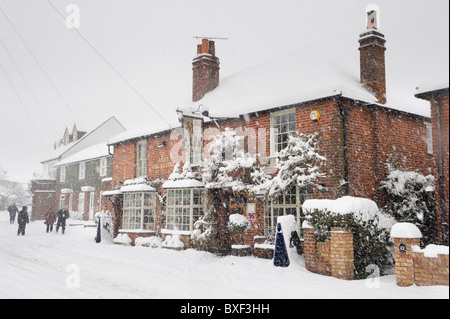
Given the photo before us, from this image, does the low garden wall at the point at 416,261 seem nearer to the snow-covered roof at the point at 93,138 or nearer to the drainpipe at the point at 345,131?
the drainpipe at the point at 345,131

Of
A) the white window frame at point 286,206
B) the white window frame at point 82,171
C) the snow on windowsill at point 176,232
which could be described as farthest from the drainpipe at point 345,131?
the white window frame at point 82,171

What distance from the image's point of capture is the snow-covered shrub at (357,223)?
9.91m

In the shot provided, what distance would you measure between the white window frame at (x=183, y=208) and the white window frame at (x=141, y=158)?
9.86ft

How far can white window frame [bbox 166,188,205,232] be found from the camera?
16.0 m

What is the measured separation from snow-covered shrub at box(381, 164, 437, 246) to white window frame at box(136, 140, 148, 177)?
10.7m

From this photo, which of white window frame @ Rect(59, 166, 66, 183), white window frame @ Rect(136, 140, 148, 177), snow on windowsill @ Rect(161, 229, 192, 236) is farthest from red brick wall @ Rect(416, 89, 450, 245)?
white window frame @ Rect(59, 166, 66, 183)

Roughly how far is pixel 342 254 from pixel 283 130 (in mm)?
5479

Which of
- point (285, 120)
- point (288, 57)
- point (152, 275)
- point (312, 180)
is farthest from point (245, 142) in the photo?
point (152, 275)

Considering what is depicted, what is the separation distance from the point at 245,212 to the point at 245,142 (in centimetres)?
250

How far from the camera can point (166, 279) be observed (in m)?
10.3

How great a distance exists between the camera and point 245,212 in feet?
48.2

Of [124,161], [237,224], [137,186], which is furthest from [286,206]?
[124,161]

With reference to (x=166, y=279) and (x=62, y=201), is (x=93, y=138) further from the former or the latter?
(x=166, y=279)
